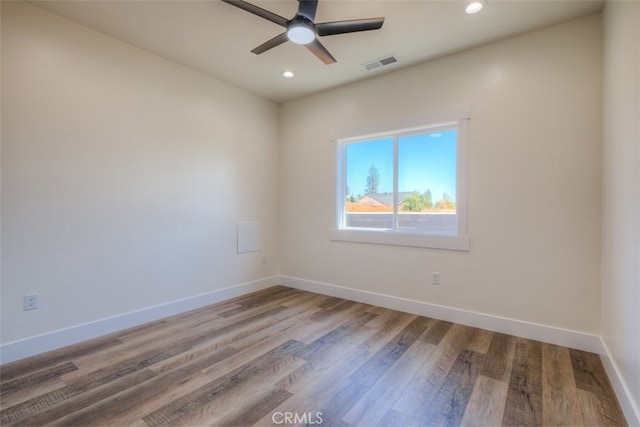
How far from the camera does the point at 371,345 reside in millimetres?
2523

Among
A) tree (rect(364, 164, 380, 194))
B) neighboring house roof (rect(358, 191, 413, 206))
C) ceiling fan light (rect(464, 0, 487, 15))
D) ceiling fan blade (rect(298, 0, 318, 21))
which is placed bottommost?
neighboring house roof (rect(358, 191, 413, 206))

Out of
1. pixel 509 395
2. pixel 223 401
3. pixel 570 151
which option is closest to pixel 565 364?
pixel 509 395

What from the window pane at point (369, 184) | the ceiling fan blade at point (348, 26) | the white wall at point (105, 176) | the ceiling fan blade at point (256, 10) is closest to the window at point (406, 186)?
the window pane at point (369, 184)

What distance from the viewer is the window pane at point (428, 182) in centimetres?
314

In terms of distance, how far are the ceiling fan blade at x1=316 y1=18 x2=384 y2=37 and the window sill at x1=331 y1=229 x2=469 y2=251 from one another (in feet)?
6.75

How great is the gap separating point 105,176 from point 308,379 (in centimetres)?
251

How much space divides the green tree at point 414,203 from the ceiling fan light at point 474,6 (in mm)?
1721

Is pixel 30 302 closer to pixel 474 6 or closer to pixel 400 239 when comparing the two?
pixel 400 239

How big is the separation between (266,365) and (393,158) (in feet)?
8.50

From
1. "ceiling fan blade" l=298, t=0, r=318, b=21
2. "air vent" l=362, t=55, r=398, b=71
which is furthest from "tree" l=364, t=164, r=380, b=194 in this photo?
"ceiling fan blade" l=298, t=0, r=318, b=21

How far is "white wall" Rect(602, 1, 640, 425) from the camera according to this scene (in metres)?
1.54

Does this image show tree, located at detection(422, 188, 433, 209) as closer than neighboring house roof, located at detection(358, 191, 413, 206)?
Yes

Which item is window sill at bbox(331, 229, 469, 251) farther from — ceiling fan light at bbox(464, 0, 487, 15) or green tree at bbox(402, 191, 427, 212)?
ceiling fan light at bbox(464, 0, 487, 15)

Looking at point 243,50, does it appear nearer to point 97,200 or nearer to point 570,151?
point 97,200
